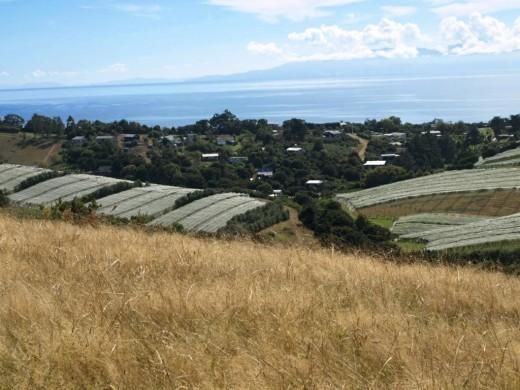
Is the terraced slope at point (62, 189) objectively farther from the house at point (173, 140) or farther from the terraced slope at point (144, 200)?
the house at point (173, 140)

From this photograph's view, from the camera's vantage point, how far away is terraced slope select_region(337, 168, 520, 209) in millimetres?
54906

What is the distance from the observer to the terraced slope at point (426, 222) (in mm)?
43719

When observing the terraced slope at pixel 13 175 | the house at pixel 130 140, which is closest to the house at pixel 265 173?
the house at pixel 130 140

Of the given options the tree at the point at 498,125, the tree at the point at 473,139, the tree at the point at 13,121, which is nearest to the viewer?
the tree at the point at 473,139

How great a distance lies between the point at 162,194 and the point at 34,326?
44485 millimetres

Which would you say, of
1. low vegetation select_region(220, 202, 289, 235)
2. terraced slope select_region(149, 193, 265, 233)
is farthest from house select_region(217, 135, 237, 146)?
low vegetation select_region(220, 202, 289, 235)

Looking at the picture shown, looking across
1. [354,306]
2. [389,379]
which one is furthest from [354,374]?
[354,306]

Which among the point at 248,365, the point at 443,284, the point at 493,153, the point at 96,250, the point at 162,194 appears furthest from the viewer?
the point at 493,153

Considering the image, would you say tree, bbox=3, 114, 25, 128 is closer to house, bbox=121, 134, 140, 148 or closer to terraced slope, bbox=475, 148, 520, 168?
house, bbox=121, 134, 140, 148

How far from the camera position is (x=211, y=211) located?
132ft

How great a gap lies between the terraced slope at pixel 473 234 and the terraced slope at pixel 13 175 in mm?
34586

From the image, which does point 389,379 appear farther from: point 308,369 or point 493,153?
point 493,153

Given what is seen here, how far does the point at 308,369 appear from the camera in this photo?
3.21m

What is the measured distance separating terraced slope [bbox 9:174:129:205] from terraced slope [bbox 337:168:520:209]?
23749mm
